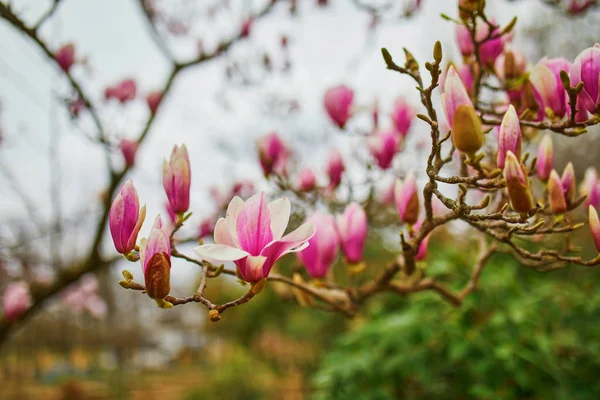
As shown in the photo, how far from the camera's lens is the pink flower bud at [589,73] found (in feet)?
2.38

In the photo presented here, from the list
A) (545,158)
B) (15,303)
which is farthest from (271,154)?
(15,303)

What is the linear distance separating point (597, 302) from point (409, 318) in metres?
0.66

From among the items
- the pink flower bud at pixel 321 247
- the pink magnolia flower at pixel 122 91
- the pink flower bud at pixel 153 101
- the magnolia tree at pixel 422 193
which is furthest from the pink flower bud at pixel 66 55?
the pink flower bud at pixel 321 247

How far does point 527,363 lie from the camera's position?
1.64 m

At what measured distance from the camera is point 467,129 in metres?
0.67

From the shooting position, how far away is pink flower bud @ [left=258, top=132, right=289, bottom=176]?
5.26 ft

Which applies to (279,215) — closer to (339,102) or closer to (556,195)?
(556,195)

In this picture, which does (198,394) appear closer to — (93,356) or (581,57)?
(581,57)

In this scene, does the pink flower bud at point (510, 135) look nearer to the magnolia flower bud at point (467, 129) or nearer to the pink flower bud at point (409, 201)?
the magnolia flower bud at point (467, 129)

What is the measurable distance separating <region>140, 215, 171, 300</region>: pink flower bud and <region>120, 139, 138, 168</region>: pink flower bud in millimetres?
1602

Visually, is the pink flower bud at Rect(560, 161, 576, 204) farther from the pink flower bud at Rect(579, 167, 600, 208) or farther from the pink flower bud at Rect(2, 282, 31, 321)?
the pink flower bud at Rect(2, 282, 31, 321)

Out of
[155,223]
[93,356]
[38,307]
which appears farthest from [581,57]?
[93,356]

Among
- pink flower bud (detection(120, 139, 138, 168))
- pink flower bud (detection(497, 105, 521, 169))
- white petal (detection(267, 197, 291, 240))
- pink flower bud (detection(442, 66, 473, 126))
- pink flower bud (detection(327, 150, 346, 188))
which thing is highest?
pink flower bud (detection(442, 66, 473, 126))

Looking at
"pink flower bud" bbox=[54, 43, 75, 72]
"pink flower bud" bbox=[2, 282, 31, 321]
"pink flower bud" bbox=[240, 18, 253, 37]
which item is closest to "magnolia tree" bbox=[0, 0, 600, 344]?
"pink flower bud" bbox=[54, 43, 75, 72]
